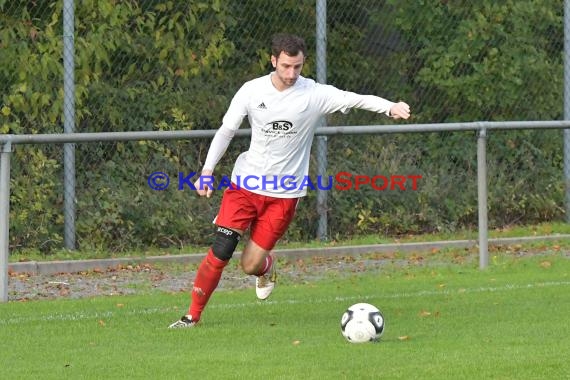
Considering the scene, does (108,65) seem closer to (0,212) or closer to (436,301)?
(0,212)

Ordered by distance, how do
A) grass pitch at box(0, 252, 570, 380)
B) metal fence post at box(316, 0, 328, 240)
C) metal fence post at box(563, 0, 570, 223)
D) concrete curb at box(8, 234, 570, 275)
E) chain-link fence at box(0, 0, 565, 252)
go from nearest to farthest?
grass pitch at box(0, 252, 570, 380), concrete curb at box(8, 234, 570, 275), chain-link fence at box(0, 0, 565, 252), metal fence post at box(316, 0, 328, 240), metal fence post at box(563, 0, 570, 223)

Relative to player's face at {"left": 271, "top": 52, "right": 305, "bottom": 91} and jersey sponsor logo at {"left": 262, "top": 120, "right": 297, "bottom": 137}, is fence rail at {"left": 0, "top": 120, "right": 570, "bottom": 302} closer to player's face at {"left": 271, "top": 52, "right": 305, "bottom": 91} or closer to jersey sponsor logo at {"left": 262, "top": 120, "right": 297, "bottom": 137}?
jersey sponsor logo at {"left": 262, "top": 120, "right": 297, "bottom": 137}

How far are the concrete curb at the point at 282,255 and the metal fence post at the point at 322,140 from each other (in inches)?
24.6

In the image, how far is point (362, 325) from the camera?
902 cm

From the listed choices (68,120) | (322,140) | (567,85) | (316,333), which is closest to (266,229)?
(316,333)

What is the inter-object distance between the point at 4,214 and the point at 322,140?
4596 mm

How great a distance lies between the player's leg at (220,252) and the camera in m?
10.0

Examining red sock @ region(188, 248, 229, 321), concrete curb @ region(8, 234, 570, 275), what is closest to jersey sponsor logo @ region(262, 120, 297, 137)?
red sock @ region(188, 248, 229, 321)

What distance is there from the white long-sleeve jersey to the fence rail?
2.12m

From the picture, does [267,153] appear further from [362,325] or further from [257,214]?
[362,325]

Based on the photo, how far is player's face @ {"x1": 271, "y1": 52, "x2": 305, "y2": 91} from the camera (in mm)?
9852

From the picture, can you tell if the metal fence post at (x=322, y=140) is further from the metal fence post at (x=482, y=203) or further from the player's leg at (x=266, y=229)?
the player's leg at (x=266, y=229)

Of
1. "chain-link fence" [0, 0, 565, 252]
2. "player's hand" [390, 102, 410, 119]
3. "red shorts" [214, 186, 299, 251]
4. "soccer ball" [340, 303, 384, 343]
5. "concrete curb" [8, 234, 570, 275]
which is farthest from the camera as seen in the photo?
"chain-link fence" [0, 0, 565, 252]

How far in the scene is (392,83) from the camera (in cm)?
1652
